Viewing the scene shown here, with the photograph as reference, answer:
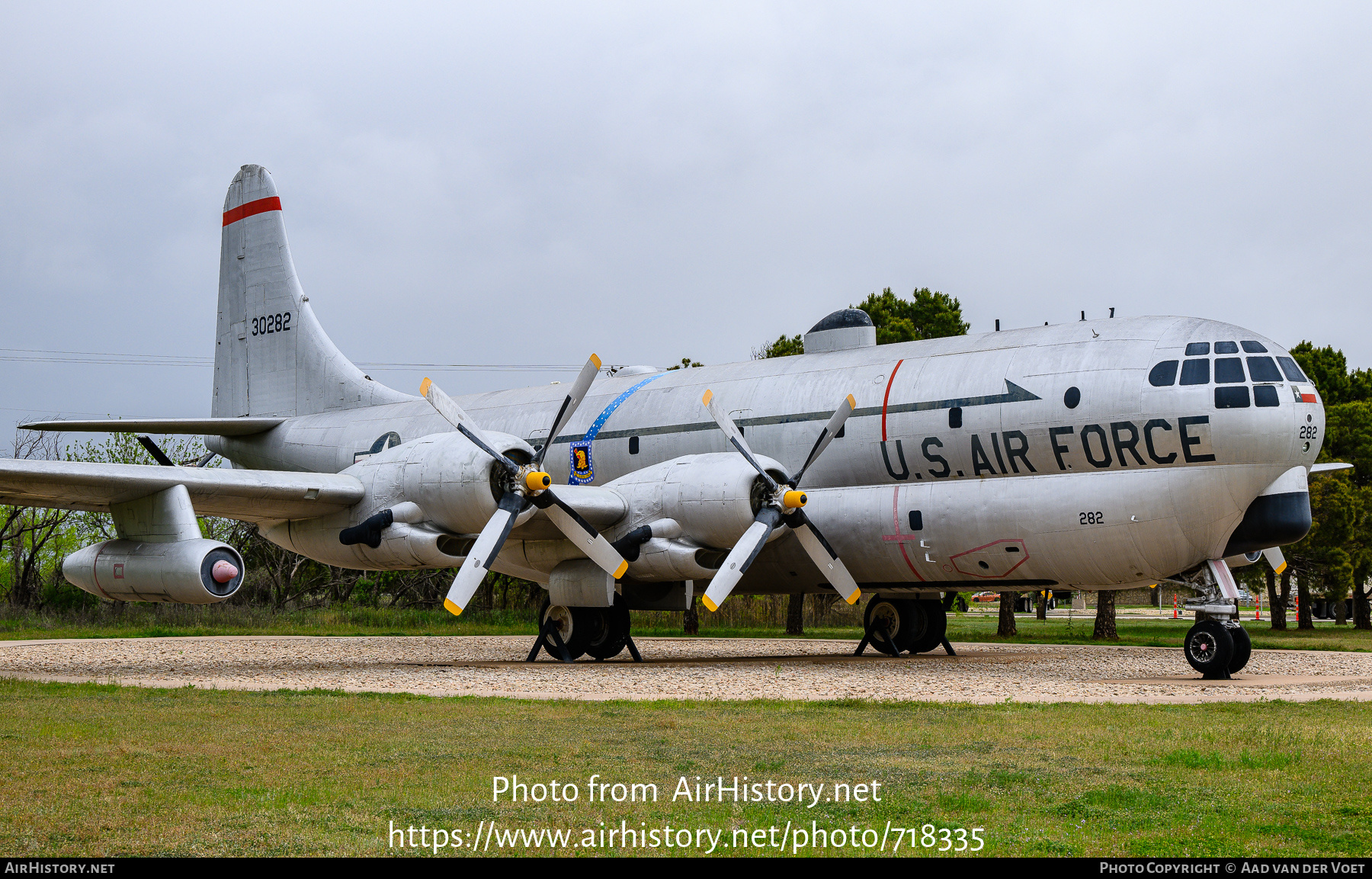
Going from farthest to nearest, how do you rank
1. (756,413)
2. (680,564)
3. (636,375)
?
1. (636,375)
2. (756,413)
3. (680,564)

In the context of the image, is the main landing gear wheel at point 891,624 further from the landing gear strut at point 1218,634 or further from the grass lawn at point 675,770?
the grass lawn at point 675,770

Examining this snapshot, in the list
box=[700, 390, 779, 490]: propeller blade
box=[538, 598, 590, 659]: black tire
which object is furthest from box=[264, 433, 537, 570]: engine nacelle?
box=[700, 390, 779, 490]: propeller blade

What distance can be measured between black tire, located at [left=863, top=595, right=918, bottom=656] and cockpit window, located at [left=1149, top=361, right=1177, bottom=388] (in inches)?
275

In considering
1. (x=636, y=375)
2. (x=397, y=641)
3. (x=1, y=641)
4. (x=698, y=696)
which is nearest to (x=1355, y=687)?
(x=698, y=696)

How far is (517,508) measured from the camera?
18.0m

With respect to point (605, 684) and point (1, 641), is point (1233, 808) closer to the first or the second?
point (605, 684)

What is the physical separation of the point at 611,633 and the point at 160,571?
7.02 meters

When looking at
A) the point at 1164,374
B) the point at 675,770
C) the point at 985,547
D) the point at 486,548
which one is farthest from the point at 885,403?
the point at 675,770

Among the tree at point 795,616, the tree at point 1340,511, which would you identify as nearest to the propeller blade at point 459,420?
the tree at point 795,616

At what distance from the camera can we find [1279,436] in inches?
630

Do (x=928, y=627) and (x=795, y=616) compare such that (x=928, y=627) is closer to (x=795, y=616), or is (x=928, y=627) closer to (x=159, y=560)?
(x=795, y=616)

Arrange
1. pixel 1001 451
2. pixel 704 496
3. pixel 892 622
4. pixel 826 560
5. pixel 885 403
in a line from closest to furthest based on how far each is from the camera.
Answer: pixel 1001 451 < pixel 704 496 < pixel 826 560 < pixel 885 403 < pixel 892 622

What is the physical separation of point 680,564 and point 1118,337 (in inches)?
278

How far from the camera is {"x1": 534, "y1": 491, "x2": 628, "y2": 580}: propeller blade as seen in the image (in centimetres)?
1841
